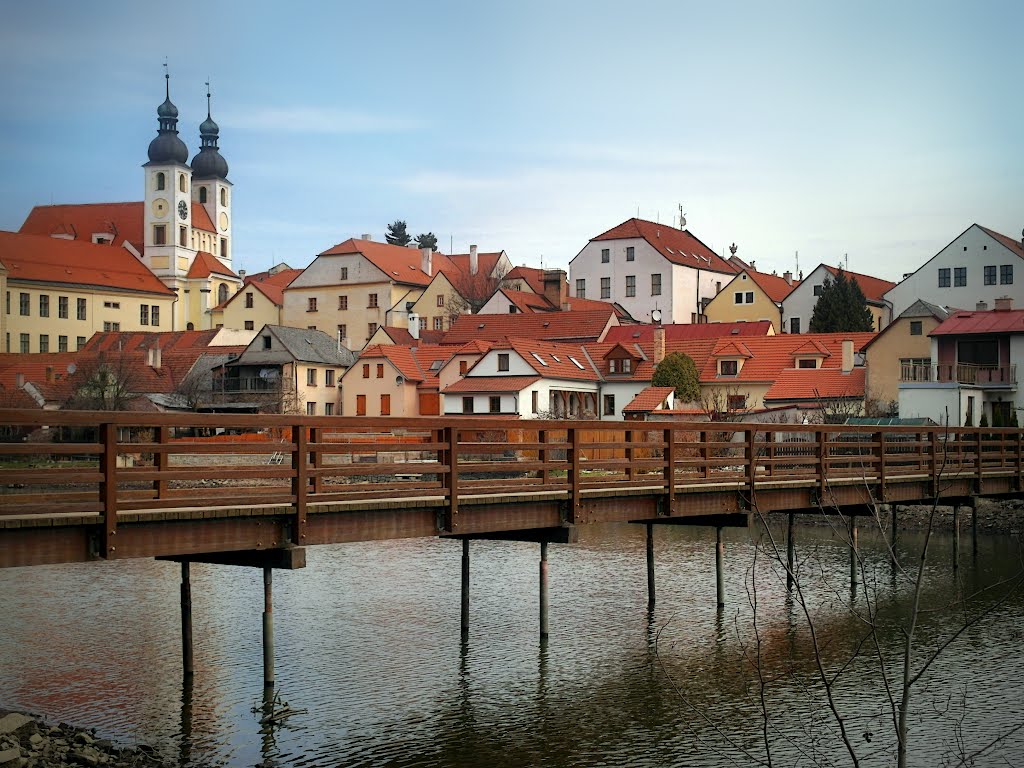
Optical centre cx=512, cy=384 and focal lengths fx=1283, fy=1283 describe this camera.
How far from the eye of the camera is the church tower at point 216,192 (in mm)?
164500

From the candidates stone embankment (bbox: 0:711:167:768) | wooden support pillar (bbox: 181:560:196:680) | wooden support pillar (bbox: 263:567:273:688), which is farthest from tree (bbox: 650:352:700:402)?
stone embankment (bbox: 0:711:167:768)

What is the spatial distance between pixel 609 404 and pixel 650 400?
719 centimetres

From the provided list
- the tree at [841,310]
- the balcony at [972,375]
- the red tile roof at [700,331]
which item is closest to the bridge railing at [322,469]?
the balcony at [972,375]

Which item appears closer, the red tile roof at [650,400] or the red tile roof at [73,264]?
the red tile roof at [650,400]

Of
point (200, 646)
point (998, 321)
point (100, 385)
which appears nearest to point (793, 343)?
point (998, 321)

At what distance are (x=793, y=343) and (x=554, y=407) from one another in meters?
14.9

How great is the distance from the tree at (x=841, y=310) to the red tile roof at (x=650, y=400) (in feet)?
62.1

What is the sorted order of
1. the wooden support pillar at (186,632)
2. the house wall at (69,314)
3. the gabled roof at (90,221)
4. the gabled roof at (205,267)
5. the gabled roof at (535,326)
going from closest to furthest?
1. the wooden support pillar at (186,632)
2. the gabled roof at (535,326)
3. the house wall at (69,314)
4. the gabled roof at (205,267)
5. the gabled roof at (90,221)

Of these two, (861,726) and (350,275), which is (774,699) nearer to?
(861,726)

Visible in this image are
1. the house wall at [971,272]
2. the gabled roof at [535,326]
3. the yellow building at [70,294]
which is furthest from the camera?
the yellow building at [70,294]

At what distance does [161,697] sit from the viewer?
2039cm

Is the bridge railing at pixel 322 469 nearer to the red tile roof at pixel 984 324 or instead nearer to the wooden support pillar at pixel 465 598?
the wooden support pillar at pixel 465 598

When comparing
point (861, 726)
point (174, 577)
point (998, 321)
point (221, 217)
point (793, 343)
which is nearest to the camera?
point (861, 726)

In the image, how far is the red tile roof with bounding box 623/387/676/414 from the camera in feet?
241
